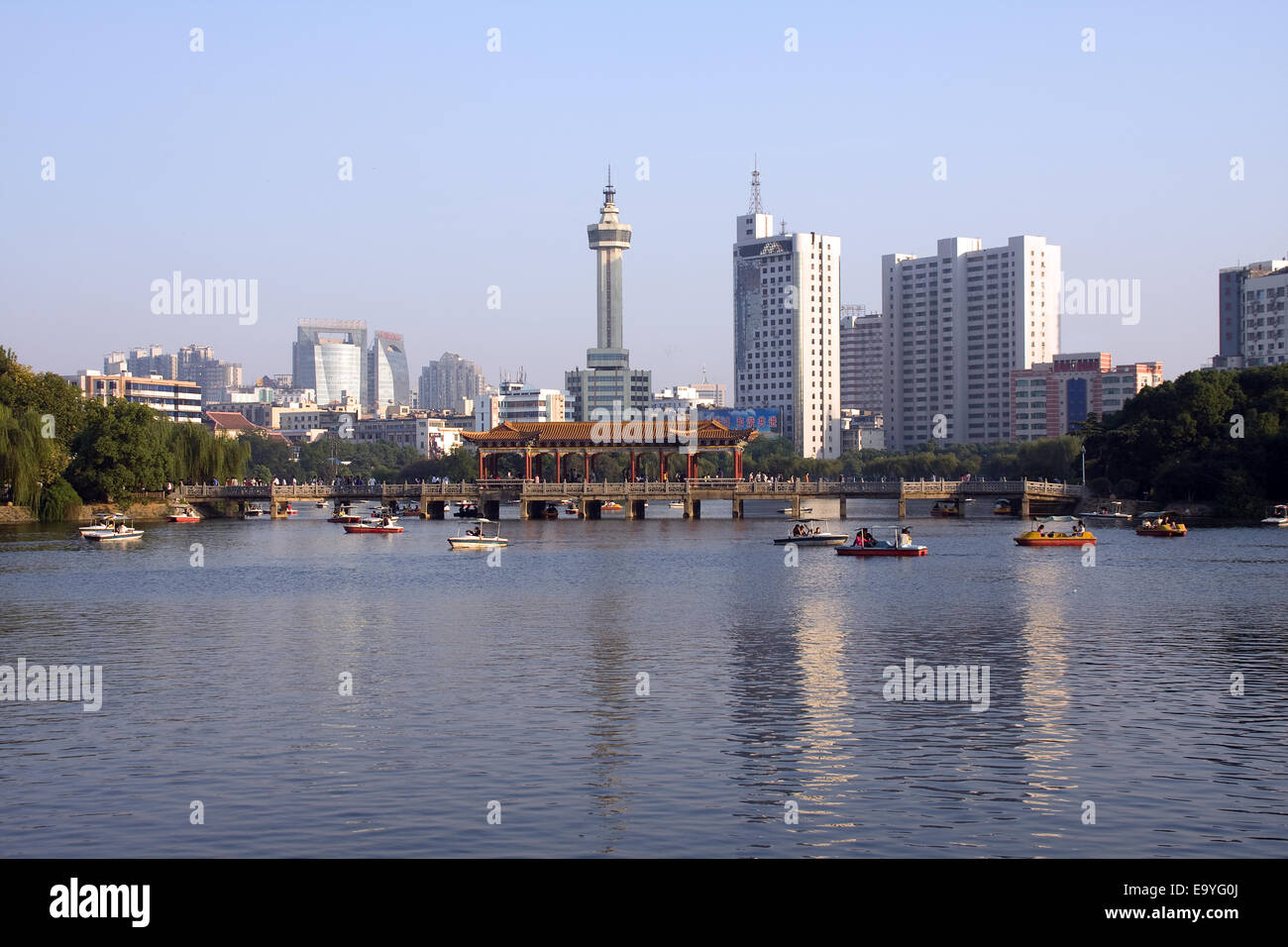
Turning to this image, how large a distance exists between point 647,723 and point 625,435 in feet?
295

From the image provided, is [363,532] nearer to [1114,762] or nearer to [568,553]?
[568,553]

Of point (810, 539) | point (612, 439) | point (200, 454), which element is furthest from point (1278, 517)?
point (200, 454)

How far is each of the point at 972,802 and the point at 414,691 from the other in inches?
548

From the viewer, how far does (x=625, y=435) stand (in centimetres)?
11506

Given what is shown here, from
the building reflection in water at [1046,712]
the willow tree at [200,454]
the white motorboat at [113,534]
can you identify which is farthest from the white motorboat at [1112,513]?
the willow tree at [200,454]

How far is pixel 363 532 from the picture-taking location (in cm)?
10350

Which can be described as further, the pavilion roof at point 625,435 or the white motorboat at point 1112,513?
the pavilion roof at point 625,435

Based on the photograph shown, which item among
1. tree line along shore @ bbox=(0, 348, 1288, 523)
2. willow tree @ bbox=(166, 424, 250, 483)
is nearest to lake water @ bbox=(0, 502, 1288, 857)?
tree line along shore @ bbox=(0, 348, 1288, 523)

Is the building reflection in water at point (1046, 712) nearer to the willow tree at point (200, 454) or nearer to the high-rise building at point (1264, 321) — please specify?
the willow tree at point (200, 454)

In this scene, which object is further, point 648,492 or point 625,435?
point 648,492

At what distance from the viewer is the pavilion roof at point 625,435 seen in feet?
375

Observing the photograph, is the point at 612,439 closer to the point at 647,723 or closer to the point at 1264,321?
the point at 647,723

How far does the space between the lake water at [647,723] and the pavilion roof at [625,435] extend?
59000 millimetres
